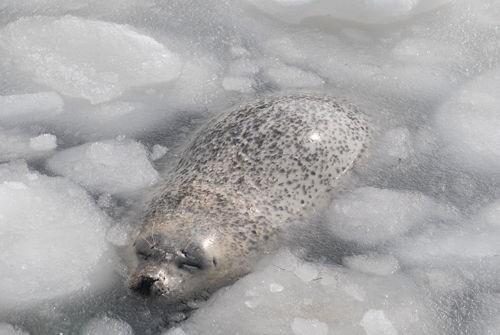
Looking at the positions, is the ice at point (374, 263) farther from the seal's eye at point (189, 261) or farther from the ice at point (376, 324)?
the seal's eye at point (189, 261)

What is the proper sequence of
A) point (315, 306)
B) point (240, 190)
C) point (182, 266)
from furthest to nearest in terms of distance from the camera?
point (240, 190) < point (182, 266) < point (315, 306)

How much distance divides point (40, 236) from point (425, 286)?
5.87 ft

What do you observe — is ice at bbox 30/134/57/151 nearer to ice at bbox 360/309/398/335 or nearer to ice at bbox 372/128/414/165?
ice at bbox 372/128/414/165

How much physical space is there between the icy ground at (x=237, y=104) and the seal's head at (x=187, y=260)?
0.24 ft

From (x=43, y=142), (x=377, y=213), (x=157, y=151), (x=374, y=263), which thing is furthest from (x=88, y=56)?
(x=374, y=263)

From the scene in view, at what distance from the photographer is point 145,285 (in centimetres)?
301

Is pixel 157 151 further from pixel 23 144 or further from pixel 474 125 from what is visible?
pixel 474 125

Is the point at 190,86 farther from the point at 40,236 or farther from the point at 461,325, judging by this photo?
the point at 461,325

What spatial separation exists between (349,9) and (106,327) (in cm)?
291

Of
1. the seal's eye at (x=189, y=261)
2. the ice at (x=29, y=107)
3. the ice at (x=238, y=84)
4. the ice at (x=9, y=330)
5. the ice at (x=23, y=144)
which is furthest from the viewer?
the ice at (x=238, y=84)

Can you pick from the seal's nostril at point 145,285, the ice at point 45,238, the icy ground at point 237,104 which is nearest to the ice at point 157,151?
the icy ground at point 237,104

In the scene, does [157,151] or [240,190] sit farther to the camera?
[157,151]

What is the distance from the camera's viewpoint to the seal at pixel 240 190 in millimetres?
3111

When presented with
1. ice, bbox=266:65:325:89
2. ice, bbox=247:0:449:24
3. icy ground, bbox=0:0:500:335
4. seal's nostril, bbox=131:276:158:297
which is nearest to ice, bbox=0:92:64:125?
icy ground, bbox=0:0:500:335
